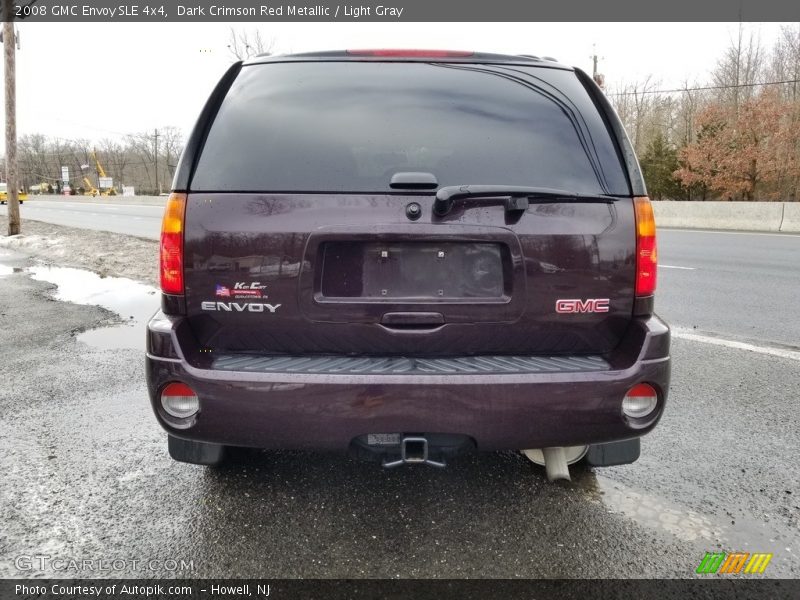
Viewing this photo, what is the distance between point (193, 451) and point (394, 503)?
3.03 feet

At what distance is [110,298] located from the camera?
743 cm

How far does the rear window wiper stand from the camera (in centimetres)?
210

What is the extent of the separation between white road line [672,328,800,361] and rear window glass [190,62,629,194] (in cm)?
347

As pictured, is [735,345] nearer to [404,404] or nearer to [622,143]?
[622,143]

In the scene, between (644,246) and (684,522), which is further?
(684,522)

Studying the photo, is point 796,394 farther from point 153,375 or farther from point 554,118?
point 153,375

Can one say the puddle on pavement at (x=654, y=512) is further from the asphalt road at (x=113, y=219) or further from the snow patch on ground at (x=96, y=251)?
the asphalt road at (x=113, y=219)

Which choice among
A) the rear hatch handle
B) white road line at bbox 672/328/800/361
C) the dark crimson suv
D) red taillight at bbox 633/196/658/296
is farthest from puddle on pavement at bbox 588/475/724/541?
white road line at bbox 672/328/800/361

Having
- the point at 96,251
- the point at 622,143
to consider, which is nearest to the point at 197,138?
the point at 622,143

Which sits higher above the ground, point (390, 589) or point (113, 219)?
point (113, 219)

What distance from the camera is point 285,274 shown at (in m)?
2.14

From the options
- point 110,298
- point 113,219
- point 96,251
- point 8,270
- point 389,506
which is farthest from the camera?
point 113,219

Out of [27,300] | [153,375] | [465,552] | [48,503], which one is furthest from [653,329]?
[27,300]

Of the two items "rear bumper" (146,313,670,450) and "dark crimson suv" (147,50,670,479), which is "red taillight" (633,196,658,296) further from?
"rear bumper" (146,313,670,450)
